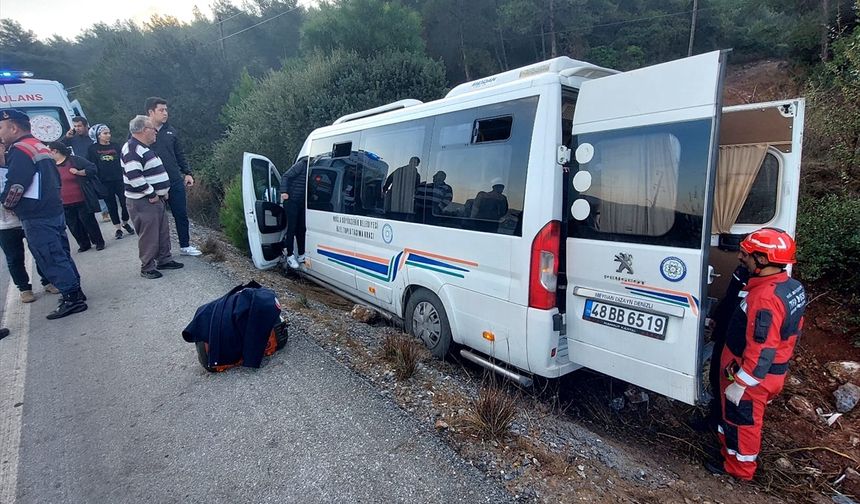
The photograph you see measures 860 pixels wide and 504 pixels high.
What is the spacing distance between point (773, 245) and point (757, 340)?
579mm

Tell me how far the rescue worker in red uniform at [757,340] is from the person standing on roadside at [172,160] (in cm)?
681

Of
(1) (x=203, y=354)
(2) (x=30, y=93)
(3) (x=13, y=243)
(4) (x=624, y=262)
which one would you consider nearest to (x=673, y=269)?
(4) (x=624, y=262)

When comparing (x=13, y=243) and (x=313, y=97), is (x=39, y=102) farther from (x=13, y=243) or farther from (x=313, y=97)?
(x=13, y=243)

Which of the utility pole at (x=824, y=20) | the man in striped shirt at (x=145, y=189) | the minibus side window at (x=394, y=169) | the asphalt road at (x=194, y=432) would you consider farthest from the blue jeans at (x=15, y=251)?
the utility pole at (x=824, y=20)

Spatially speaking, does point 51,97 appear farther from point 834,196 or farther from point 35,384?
point 834,196

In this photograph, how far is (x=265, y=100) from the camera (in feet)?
39.8

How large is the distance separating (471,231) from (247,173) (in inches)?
161

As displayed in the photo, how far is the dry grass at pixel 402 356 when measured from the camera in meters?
3.38

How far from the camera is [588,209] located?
110 inches

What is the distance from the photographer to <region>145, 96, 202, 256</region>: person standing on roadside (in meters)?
→ 6.32

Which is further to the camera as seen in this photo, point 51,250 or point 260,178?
point 260,178

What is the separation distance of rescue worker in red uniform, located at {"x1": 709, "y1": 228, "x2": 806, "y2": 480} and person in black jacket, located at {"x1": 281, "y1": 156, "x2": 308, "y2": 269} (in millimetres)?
5163

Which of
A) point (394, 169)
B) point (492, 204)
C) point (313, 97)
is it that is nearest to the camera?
point (492, 204)

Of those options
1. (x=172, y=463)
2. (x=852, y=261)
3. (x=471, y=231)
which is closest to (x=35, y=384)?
(x=172, y=463)
